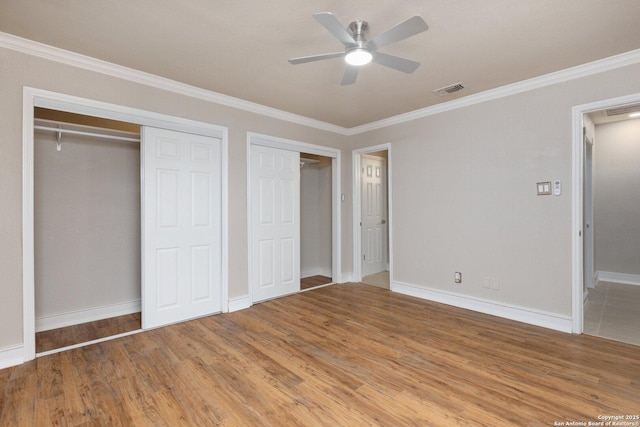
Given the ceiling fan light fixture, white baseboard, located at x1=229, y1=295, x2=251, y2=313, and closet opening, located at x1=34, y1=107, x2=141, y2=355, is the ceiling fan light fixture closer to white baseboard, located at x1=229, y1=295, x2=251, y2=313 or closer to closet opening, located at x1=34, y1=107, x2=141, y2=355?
closet opening, located at x1=34, y1=107, x2=141, y2=355

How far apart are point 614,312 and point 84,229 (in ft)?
20.1

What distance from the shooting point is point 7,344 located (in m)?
2.39

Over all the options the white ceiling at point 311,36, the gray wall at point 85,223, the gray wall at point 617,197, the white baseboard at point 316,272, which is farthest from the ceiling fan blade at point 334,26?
the gray wall at point 617,197

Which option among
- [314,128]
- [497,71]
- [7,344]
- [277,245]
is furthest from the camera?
[314,128]

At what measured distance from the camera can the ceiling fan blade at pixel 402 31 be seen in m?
1.77

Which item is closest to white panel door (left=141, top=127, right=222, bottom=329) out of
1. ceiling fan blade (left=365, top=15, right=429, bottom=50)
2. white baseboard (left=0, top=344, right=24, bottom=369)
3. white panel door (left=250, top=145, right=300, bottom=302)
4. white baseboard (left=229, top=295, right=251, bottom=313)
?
white baseboard (left=229, top=295, right=251, bottom=313)

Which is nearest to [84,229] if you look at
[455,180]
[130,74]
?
[130,74]

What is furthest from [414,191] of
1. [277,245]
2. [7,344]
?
[7,344]

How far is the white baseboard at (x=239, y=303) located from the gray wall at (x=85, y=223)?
1174mm

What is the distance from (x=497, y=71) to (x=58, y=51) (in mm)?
3994

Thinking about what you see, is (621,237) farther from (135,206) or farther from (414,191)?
(135,206)

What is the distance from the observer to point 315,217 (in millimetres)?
5672

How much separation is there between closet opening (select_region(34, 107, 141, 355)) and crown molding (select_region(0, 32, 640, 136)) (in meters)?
0.68

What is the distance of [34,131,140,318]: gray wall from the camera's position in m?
3.12
